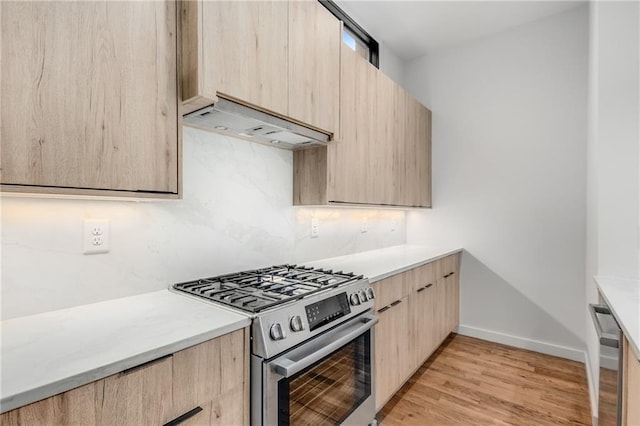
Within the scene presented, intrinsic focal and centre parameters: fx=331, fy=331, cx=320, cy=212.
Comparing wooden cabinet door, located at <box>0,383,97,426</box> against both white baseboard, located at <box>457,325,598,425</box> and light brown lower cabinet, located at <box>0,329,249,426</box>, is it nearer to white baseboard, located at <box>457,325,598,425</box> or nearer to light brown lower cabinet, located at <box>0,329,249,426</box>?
light brown lower cabinet, located at <box>0,329,249,426</box>

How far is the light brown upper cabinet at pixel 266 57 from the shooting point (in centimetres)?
125

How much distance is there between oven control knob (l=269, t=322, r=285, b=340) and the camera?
45.2 inches

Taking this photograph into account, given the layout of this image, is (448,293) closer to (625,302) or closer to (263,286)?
(625,302)

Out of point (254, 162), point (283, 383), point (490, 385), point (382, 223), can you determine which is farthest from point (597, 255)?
point (254, 162)

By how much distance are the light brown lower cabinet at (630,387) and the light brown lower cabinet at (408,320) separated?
1.02 m

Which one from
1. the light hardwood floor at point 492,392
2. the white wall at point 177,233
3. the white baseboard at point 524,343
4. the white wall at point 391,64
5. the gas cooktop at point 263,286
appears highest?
the white wall at point 391,64

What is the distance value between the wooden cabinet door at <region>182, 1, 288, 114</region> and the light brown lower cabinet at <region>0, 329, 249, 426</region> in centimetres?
90

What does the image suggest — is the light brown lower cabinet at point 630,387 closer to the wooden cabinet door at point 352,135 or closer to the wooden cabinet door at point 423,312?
the wooden cabinet door at point 423,312

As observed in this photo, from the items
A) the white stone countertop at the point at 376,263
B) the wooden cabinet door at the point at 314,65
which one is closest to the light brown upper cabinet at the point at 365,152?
the wooden cabinet door at the point at 314,65

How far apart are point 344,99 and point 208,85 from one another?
3.30ft

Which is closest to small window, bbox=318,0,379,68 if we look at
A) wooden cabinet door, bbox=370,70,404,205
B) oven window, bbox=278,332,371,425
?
wooden cabinet door, bbox=370,70,404,205

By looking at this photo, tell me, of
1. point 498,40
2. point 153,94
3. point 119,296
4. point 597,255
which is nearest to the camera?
point 153,94

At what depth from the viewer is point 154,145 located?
1.18 meters

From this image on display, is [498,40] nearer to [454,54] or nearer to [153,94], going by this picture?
[454,54]
